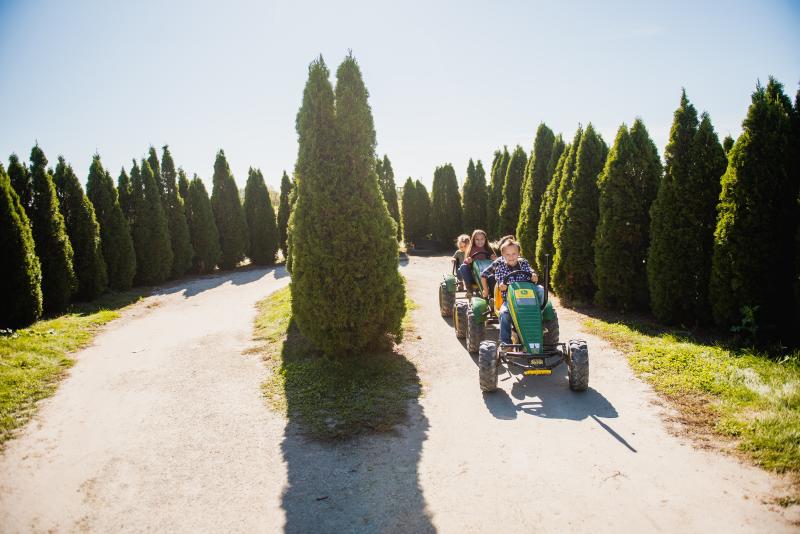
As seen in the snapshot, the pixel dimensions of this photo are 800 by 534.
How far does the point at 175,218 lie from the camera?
19938 millimetres

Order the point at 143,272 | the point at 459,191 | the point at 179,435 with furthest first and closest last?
the point at 459,191 → the point at 143,272 → the point at 179,435

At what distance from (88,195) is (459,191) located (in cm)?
2029

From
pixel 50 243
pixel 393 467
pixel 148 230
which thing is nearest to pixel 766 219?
pixel 393 467

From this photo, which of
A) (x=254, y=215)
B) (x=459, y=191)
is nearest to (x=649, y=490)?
(x=254, y=215)

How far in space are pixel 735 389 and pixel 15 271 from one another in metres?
14.2

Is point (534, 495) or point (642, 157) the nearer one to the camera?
point (534, 495)

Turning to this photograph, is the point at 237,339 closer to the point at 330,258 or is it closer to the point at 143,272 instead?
the point at 330,258

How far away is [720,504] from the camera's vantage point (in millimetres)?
3367

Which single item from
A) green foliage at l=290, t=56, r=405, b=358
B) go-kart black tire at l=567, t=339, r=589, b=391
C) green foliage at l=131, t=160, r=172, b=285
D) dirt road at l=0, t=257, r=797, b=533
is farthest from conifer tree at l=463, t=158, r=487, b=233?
go-kart black tire at l=567, t=339, r=589, b=391

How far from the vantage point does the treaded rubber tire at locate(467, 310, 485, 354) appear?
7148mm

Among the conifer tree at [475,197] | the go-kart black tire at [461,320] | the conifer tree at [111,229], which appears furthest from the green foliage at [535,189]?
the conifer tree at [111,229]

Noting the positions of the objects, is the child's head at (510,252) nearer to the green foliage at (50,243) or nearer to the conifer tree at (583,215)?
the conifer tree at (583,215)

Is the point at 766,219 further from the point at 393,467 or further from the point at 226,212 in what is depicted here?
the point at 226,212

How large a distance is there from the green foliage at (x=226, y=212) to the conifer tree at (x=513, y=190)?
13.7m
